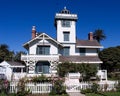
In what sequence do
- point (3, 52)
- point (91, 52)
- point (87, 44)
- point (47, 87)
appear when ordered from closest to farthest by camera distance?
point (47, 87)
point (91, 52)
point (87, 44)
point (3, 52)

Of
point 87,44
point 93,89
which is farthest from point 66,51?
point 93,89

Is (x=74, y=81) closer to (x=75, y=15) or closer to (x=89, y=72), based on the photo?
(x=89, y=72)

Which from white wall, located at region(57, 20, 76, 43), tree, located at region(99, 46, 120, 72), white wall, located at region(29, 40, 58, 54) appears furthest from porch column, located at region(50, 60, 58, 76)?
tree, located at region(99, 46, 120, 72)

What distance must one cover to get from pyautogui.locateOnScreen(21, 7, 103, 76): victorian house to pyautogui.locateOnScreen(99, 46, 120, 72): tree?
14.2 metres

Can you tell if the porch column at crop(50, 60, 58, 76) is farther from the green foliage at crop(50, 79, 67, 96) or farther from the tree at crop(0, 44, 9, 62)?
the tree at crop(0, 44, 9, 62)

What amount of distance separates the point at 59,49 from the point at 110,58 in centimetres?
2005

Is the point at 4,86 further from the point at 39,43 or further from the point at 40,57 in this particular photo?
the point at 39,43

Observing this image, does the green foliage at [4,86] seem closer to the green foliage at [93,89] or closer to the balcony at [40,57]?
the green foliage at [93,89]

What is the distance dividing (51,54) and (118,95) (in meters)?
18.3

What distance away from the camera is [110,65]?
53.6 m

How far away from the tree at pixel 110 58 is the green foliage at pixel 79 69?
Result: 898 inches

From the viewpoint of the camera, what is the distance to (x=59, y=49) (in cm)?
3809

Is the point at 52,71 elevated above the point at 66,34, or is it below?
below

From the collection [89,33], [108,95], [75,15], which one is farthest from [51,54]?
[108,95]
